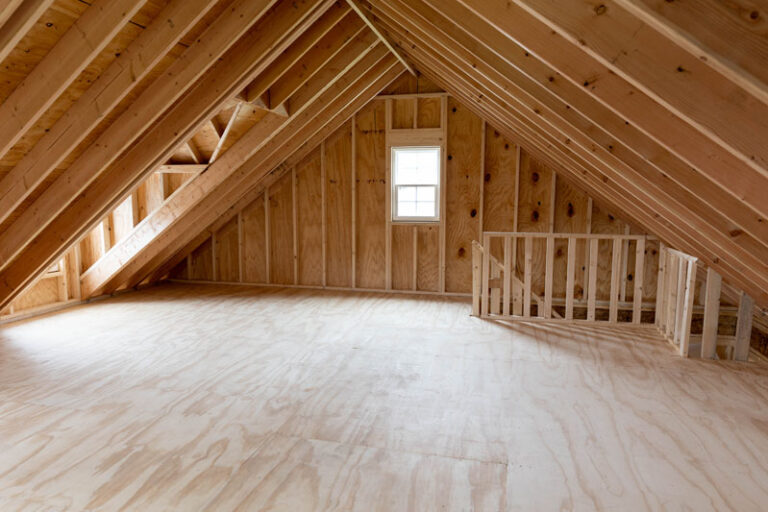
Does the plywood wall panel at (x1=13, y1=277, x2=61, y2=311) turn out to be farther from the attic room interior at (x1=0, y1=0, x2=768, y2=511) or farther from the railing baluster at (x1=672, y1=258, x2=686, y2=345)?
the railing baluster at (x1=672, y1=258, x2=686, y2=345)

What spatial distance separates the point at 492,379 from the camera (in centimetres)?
339

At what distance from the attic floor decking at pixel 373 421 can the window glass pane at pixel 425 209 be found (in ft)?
7.74

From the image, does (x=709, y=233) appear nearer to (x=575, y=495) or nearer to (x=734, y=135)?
(x=734, y=135)

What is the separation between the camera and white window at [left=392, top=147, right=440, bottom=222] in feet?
21.5

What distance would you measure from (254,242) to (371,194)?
78.9 inches

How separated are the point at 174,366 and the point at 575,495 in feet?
9.62

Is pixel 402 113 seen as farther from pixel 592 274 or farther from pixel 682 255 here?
pixel 682 255

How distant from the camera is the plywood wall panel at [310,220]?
6852 millimetres

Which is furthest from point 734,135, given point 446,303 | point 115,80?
point 446,303

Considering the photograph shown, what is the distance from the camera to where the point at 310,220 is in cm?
696

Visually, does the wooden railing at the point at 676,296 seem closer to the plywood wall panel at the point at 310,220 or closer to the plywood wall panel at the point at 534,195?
the plywood wall panel at the point at 534,195

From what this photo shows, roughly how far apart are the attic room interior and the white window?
0.03 meters

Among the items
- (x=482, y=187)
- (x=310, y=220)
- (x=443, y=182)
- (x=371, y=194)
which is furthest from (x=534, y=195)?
(x=310, y=220)

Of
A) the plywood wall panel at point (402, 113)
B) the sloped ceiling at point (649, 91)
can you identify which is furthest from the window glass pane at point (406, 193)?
the sloped ceiling at point (649, 91)
